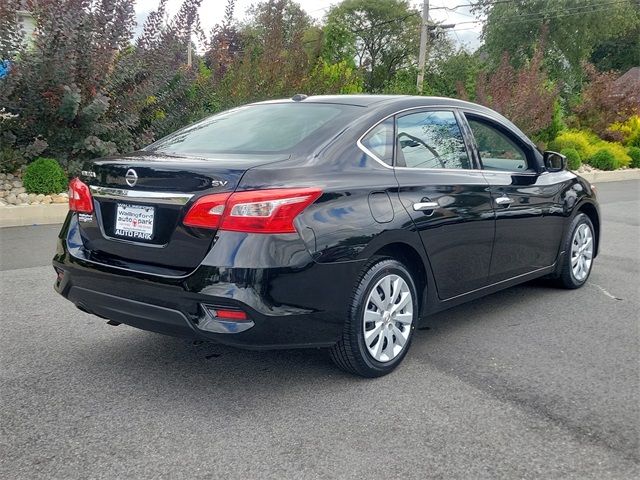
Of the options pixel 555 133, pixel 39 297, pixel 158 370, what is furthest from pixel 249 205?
pixel 555 133

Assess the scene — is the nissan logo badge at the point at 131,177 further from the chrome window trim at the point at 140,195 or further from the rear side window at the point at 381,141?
the rear side window at the point at 381,141

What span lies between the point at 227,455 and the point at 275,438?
26 centimetres

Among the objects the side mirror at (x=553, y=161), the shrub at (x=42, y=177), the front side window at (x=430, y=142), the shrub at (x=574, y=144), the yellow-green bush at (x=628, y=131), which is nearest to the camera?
the front side window at (x=430, y=142)

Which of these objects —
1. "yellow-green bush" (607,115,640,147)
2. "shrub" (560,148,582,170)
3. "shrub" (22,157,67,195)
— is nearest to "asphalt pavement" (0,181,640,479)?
"shrub" (22,157,67,195)

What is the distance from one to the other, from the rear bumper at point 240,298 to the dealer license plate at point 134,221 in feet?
0.63

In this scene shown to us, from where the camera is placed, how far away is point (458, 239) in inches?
169

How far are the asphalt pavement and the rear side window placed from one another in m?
1.26

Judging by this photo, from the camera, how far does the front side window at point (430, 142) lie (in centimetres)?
413

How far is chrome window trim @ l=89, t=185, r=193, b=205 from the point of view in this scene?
335 cm

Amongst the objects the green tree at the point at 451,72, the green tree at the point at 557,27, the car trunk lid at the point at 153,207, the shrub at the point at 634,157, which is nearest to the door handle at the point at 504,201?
the car trunk lid at the point at 153,207

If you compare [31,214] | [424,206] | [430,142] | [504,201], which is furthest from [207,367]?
[31,214]

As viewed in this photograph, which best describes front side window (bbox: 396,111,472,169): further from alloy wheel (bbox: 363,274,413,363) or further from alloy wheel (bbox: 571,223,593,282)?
alloy wheel (bbox: 571,223,593,282)

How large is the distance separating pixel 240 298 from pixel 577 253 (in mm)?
3749

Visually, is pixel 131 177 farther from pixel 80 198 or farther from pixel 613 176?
pixel 613 176
